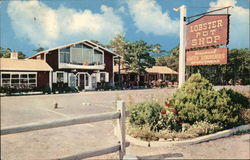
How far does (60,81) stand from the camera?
274 inches

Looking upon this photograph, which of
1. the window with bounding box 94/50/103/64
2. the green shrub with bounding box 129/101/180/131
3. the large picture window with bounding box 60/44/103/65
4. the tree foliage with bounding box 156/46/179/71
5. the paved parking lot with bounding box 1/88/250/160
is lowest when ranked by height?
the paved parking lot with bounding box 1/88/250/160

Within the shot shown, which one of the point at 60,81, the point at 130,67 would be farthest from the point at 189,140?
the point at 130,67

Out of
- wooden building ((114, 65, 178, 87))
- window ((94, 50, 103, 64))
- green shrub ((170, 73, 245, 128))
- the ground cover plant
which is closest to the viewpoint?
the ground cover plant

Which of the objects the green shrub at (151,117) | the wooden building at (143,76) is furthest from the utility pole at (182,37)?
the wooden building at (143,76)

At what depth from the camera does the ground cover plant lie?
5781 millimetres

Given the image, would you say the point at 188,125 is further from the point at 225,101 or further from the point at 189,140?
the point at 225,101

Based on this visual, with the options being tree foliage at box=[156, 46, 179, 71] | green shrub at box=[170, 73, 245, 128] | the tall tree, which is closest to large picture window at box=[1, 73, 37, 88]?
green shrub at box=[170, 73, 245, 128]

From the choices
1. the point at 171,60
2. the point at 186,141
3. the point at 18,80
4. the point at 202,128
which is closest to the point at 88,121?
the point at 18,80

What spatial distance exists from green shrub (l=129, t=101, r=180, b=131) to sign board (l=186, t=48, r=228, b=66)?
2.23 metres

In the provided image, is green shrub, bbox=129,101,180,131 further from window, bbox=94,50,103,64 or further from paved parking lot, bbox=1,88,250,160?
window, bbox=94,50,103,64

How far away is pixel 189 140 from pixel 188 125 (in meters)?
0.83

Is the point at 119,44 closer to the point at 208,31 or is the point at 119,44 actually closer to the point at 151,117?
the point at 208,31

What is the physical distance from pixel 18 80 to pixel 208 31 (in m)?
5.87

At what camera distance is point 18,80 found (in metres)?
3.26
